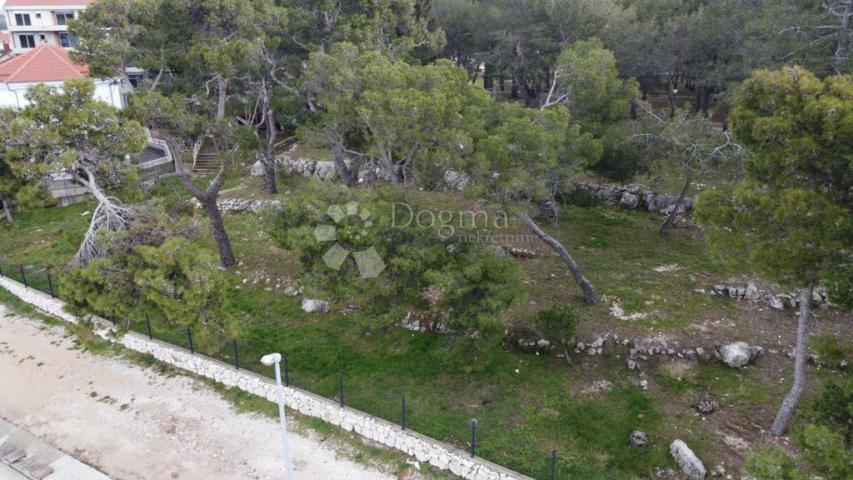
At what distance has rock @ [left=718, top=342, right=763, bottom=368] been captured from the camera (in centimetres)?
1488

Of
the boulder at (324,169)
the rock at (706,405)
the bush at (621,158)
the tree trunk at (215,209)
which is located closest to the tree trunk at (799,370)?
the rock at (706,405)

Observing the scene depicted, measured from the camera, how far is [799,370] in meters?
12.2

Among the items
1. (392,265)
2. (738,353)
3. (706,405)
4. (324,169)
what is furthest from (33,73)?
(738,353)

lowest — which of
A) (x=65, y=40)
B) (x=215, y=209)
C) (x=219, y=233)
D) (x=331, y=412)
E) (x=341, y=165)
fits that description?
(x=331, y=412)

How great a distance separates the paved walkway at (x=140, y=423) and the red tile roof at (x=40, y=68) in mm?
20401

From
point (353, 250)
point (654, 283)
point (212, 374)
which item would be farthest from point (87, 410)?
point (654, 283)

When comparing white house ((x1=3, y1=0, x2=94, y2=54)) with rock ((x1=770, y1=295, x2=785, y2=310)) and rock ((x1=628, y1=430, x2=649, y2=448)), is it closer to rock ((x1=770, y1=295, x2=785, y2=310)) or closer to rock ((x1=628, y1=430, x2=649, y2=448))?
rock ((x1=628, y1=430, x2=649, y2=448))

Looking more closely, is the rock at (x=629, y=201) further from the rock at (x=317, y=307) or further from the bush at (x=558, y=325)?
the rock at (x=317, y=307)

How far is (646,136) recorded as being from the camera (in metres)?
19.7

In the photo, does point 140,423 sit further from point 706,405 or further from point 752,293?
point 752,293

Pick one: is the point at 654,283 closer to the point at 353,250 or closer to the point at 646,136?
the point at 646,136

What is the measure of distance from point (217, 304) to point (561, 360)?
8.91 meters

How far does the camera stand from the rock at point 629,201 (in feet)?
83.2

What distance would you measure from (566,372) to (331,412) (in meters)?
6.08
